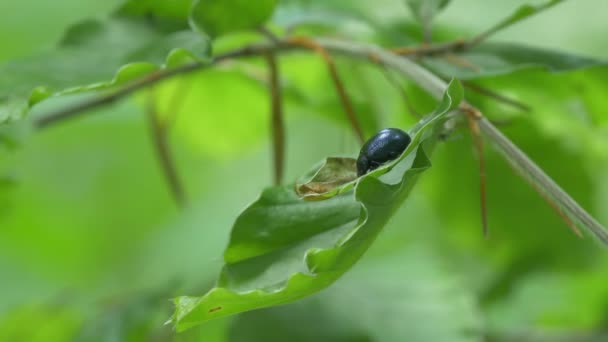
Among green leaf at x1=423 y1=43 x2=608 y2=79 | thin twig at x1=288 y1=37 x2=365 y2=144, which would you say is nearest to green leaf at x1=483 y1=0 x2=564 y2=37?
green leaf at x1=423 y1=43 x2=608 y2=79

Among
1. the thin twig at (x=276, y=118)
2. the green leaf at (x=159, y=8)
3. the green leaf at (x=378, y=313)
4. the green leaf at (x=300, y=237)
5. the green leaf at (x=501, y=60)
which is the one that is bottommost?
the green leaf at (x=300, y=237)

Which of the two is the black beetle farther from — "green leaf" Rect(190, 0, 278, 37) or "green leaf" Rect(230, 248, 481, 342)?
"green leaf" Rect(230, 248, 481, 342)

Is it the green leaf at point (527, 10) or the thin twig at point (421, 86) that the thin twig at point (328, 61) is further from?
the green leaf at point (527, 10)

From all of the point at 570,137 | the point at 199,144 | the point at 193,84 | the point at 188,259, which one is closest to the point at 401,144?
the point at 570,137

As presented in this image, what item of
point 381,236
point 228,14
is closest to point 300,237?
point 228,14

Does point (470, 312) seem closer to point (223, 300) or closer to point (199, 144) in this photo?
point (223, 300)

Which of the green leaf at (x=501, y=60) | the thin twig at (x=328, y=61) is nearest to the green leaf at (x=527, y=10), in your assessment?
the green leaf at (x=501, y=60)
